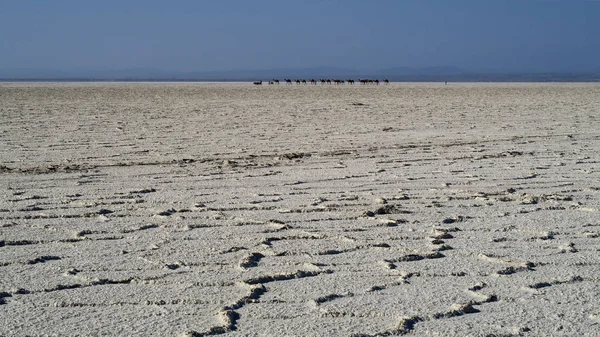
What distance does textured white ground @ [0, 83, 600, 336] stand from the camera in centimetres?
298

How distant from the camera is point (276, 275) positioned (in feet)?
11.6

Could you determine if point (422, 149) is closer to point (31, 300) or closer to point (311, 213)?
point (311, 213)

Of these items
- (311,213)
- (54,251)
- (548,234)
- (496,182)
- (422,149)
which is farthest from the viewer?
(422,149)

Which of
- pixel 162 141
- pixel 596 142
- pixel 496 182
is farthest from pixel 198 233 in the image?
pixel 596 142

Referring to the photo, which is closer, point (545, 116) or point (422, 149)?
point (422, 149)

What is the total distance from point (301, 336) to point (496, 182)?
12.3ft

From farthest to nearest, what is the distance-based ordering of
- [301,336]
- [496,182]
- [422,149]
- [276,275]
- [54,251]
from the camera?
[422,149]
[496,182]
[54,251]
[276,275]
[301,336]

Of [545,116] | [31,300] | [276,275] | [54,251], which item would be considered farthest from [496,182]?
[545,116]

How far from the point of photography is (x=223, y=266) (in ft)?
12.1

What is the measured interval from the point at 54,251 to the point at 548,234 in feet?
9.03

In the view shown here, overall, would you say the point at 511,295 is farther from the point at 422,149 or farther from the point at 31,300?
the point at 422,149

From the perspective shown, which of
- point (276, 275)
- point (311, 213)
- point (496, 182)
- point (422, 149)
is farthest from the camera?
point (422, 149)

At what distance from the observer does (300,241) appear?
4.16 m

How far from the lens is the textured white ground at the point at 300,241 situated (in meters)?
2.98
